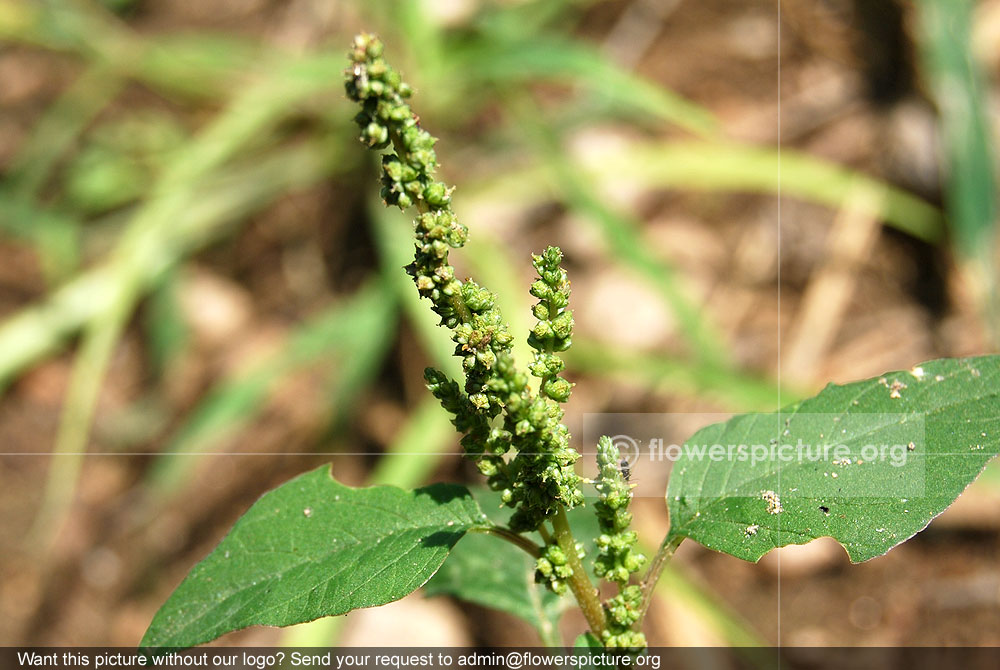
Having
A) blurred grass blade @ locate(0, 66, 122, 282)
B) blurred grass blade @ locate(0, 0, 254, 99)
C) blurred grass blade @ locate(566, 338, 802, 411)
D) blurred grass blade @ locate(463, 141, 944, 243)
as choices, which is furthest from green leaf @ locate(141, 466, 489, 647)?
A: blurred grass blade @ locate(0, 0, 254, 99)

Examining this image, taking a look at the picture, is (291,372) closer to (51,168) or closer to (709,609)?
(51,168)

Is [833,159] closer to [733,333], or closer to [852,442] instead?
[733,333]

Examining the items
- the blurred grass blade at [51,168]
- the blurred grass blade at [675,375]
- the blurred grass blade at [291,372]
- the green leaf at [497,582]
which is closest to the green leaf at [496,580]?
the green leaf at [497,582]

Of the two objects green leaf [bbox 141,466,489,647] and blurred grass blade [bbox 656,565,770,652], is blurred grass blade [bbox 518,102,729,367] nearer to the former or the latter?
blurred grass blade [bbox 656,565,770,652]

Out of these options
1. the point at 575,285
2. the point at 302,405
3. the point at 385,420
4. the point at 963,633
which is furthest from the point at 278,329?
the point at 963,633

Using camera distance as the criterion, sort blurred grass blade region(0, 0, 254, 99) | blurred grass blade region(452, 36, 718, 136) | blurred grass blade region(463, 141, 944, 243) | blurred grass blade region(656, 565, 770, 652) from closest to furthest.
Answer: blurred grass blade region(656, 565, 770, 652), blurred grass blade region(452, 36, 718, 136), blurred grass blade region(463, 141, 944, 243), blurred grass blade region(0, 0, 254, 99)
